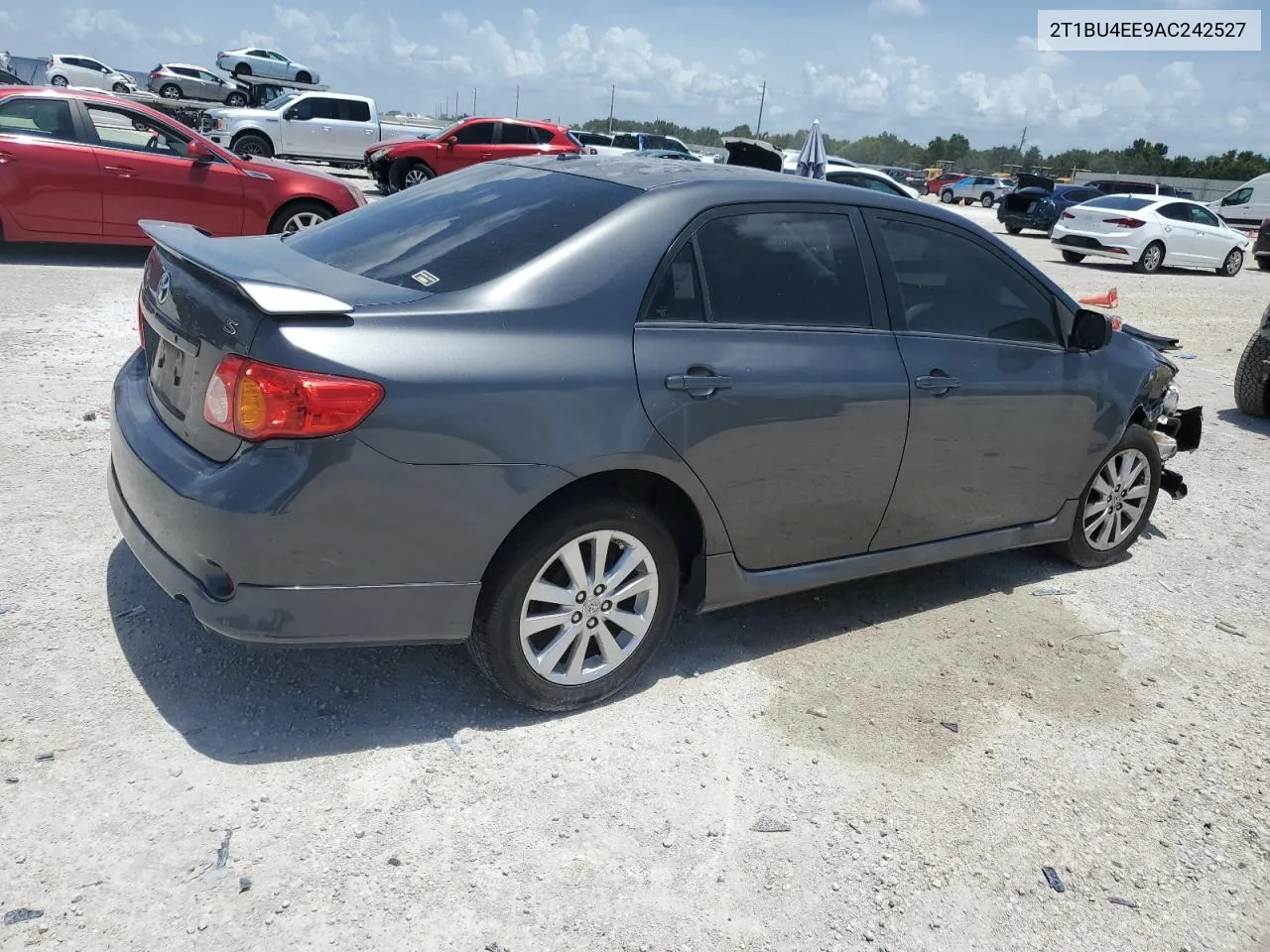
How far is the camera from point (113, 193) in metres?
10.4

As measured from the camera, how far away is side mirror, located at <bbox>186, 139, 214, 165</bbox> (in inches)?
419

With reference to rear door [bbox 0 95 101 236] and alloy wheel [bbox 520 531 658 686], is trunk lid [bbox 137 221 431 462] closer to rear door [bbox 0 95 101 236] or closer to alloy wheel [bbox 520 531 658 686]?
alloy wheel [bbox 520 531 658 686]

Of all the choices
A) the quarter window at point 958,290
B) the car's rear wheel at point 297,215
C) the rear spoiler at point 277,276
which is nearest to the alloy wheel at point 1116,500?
the quarter window at point 958,290

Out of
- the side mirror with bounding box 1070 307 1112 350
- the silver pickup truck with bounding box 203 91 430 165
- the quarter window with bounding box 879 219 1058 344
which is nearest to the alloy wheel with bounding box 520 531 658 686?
the quarter window with bounding box 879 219 1058 344

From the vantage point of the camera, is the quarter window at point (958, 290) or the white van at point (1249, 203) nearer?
the quarter window at point (958, 290)

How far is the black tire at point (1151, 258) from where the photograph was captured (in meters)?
20.2

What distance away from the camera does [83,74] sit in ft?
138

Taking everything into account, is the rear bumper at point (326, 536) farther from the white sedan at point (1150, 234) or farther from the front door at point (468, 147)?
the white sedan at point (1150, 234)

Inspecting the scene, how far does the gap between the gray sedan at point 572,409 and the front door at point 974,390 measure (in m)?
0.01

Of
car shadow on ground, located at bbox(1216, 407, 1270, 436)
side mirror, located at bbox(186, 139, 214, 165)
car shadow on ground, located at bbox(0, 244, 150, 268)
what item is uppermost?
side mirror, located at bbox(186, 139, 214, 165)

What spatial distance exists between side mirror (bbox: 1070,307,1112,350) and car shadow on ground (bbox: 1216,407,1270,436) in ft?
14.5

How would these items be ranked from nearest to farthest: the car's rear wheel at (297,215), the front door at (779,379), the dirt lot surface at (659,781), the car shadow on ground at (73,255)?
the dirt lot surface at (659,781), the front door at (779,379), the car shadow on ground at (73,255), the car's rear wheel at (297,215)

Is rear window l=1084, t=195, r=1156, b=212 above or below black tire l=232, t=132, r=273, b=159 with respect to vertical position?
above

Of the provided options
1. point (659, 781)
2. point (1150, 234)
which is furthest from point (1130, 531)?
point (1150, 234)
